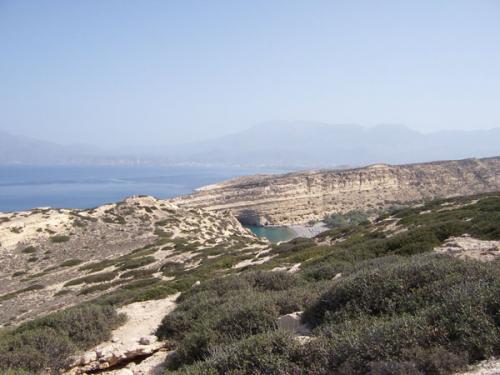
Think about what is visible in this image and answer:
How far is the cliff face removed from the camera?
295ft

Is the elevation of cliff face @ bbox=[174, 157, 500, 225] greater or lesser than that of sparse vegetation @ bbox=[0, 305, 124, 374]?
lesser

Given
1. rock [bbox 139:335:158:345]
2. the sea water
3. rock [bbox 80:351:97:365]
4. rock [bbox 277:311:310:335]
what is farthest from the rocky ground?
the sea water

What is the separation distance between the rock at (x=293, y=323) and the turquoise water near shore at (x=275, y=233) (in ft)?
204

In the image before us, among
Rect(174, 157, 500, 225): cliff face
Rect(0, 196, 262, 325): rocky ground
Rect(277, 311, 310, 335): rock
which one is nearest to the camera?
Rect(277, 311, 310, 335): rock

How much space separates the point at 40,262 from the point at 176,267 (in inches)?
487

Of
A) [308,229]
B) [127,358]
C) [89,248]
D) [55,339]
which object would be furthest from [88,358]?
[308,229]

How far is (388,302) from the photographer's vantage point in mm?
6883

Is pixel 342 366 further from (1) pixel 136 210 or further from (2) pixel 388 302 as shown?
(1) pixel 136 210

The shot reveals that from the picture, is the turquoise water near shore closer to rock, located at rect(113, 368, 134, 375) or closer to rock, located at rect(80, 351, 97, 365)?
rock, located at rect(80, 351, 97, 365)

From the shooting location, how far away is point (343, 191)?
96125mm

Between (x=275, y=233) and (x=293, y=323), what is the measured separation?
2770 inches

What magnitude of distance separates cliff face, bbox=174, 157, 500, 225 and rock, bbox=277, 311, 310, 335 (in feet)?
261

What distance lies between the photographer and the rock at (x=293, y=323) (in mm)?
7562

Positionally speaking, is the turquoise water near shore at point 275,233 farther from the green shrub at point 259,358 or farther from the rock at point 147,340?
the green shrub at point 259,358
